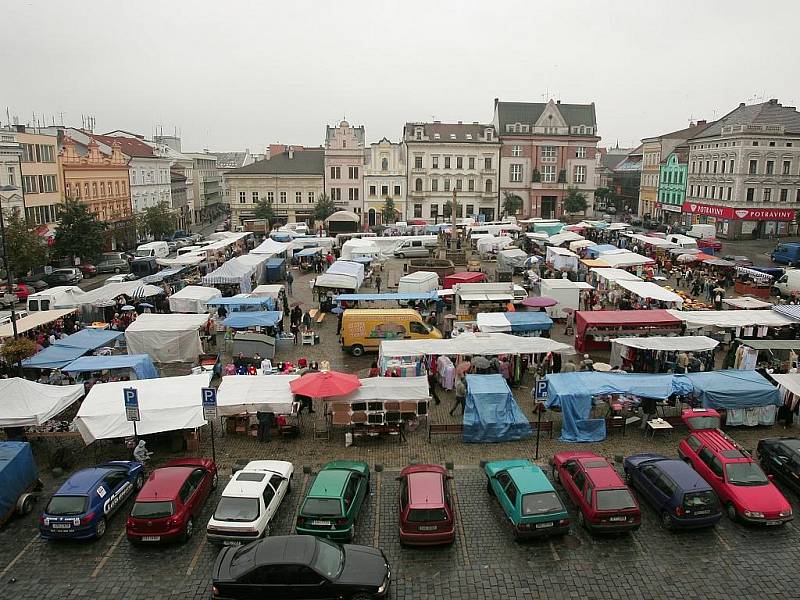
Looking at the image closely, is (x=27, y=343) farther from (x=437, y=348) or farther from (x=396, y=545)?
(x=396, y=545)

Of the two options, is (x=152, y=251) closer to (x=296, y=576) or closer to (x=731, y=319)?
(x=731, y=319)

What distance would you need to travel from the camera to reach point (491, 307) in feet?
92.7

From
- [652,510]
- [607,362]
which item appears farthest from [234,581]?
[607,362]

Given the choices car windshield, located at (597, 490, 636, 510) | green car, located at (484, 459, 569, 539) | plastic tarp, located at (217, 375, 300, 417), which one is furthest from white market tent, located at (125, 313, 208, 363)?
car windshield, located at (597, 490, 636, 510)

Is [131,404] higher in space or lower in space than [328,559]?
higher

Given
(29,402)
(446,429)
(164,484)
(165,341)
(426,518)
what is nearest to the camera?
(426,518)

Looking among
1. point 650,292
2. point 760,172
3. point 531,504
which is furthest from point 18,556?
point 760,172

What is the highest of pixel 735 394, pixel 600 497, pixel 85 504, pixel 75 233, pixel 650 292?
pixel 75 233

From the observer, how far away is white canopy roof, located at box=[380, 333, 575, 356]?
66.0ft

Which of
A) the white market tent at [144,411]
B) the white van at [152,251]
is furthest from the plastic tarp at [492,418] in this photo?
the white van at [152,251]

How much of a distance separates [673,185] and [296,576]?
72236mm

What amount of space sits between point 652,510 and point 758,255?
145ft

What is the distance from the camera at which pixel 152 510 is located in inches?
473

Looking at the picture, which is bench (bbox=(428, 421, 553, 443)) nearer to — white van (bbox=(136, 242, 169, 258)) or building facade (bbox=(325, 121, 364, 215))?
white van (bbox=(136, 242, 169, 258))
